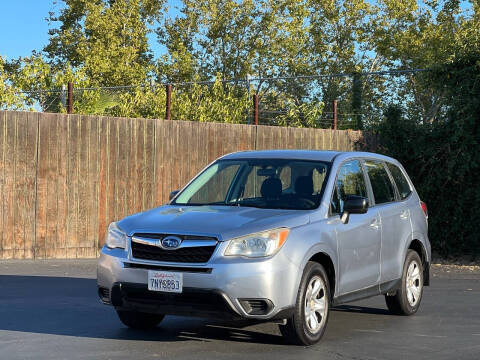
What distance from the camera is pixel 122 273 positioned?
7.91m

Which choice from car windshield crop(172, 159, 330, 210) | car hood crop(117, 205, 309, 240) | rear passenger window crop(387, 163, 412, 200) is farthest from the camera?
rear passenger window crop(387, 163, 412, 200)

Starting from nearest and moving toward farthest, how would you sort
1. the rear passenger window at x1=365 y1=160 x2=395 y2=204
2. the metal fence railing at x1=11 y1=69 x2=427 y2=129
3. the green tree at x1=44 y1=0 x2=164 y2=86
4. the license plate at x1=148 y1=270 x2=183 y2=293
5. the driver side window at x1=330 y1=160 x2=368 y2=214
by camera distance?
the license plate at x1=148 y1=270 x2=183 y2=293
the driver side window at x1=330 y1=160 x2=368 y2=214
the rear passenger window at x1=365 y1=160 x2=395 y2=204
the metal fence railing at x1=11 y1=69 x2=427 y2=129
the green tree at x1=44 y1=0 x2=164 y2=86

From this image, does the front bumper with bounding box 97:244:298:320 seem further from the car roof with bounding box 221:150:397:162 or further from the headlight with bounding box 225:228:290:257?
the car roof with bounding box 221:150:397:162

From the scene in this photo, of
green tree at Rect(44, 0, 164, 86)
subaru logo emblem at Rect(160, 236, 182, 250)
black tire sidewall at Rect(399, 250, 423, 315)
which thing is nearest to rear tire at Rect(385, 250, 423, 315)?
black tire sidewall at Rect(399, 250, 423, 315)

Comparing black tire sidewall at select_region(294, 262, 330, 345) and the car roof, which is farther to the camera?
the car roof

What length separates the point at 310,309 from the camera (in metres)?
8.03

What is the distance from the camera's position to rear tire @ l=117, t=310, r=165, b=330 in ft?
28.3

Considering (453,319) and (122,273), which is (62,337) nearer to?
(122,273)

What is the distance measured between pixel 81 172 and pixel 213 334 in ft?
24.5

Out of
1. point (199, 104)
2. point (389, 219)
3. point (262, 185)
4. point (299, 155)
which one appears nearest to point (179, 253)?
point (262, 185)

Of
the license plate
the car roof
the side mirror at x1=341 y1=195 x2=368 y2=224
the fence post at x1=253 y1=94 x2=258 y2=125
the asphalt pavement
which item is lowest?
the asphalt pavement

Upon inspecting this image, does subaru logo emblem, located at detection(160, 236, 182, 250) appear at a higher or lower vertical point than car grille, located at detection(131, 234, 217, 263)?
higher

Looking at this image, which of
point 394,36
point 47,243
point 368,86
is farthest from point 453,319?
point 394,36

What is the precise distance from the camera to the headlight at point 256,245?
762 centimetres
